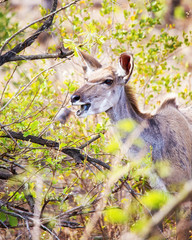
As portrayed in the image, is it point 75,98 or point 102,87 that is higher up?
point 75,98

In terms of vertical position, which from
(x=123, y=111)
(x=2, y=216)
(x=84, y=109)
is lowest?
(x=123, y=111)

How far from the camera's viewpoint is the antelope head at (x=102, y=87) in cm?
427

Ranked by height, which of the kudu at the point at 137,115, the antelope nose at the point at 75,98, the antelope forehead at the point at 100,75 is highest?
the antelope nose at the point at 75,98

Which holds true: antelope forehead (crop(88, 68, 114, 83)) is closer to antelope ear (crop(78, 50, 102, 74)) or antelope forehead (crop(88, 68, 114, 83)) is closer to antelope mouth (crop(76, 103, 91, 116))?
antelope ear (crop(78, 50, 102, 74))

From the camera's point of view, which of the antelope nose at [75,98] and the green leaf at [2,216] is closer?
the green leaf at [2,216]

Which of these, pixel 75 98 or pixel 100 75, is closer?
pixel 75 98

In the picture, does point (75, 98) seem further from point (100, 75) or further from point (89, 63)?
point (89, 63)

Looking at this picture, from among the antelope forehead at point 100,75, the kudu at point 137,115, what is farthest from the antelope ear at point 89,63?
the antelope forehead at point 100,75

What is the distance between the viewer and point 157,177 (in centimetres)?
440

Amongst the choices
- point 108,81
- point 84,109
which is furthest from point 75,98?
point 108,81

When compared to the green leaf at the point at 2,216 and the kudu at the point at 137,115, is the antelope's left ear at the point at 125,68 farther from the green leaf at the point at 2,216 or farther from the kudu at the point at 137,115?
the green leaf at the point at 2,216

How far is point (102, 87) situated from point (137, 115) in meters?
0.64

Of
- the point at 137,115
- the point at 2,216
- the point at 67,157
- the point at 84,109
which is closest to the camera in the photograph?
the point at 2,216

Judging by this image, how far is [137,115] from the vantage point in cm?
478
